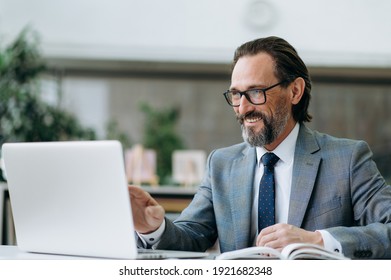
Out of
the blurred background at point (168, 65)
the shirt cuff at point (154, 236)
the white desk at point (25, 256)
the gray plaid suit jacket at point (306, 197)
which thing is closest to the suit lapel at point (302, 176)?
the gray plaid suit jacket at point (306, 197)

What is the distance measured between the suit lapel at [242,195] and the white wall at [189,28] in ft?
15.9

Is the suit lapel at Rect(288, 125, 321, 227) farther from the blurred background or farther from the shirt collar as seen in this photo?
the blurred background

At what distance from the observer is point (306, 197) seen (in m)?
1.63

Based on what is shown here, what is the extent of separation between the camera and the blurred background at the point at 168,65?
5.55 m

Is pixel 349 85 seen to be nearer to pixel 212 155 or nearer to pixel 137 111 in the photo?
pixel 137 111

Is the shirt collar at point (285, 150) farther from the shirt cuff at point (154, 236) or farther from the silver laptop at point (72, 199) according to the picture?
the silver laptop at point (72, 199)

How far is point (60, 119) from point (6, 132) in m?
0.51

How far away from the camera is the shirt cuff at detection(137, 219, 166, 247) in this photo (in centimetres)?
152

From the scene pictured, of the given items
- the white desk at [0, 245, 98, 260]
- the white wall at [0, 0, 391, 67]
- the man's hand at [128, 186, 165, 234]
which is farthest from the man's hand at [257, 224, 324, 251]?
the white wall at [0, 0, 391, 67]

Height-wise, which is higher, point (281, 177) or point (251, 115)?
point (251, 115)

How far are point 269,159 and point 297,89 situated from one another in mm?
240

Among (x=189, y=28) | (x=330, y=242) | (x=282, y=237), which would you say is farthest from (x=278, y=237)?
(x=189, y=28)

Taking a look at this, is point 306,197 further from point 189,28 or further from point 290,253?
point 189,28

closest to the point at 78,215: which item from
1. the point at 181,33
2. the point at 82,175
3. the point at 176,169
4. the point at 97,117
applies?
the point at 82,175
